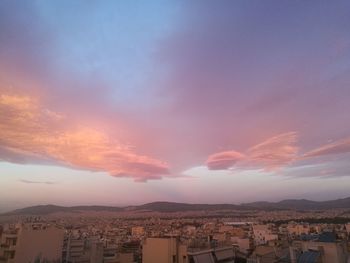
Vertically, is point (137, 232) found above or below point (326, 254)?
below

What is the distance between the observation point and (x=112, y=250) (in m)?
38.4

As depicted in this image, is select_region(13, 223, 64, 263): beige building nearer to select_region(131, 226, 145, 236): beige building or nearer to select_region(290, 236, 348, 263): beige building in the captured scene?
select_region(290, 236, 348, 263): beige building

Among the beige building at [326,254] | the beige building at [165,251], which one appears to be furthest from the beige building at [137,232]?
the beige building at [326,254]

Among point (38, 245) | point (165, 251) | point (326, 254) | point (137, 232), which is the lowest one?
point (137, 232)

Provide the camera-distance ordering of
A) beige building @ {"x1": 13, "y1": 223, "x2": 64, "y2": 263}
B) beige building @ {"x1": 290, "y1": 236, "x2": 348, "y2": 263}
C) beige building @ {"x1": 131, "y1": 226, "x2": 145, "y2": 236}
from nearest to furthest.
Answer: beige building @ {"x1": 290, "y1": 236, "x2": 348, "y2": 263}, beige building @ {"x1": 13, "y1": 223, "x2": 64, "y2": 263}, beige building @ {"x1": 131, "y1": 226, "x2": 145, "y2": 236}

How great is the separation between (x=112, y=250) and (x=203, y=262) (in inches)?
659

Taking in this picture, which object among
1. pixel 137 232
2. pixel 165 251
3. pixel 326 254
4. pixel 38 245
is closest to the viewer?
pixel 326 254

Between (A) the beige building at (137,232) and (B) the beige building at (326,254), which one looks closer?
(B) the beige building at (326,254)

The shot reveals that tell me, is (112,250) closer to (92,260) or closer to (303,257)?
(92,260)

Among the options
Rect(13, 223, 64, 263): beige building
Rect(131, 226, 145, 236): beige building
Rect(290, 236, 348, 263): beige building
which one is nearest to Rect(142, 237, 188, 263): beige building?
Rect(290, 236, 348, 263): beige building

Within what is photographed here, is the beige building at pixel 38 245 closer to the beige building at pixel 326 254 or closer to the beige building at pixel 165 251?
the beige building at pixel 165 251

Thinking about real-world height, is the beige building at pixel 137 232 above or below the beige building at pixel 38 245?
below

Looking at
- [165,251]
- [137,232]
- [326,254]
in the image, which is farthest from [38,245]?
[137,232]

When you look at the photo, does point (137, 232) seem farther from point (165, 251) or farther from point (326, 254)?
point (326, 254)
